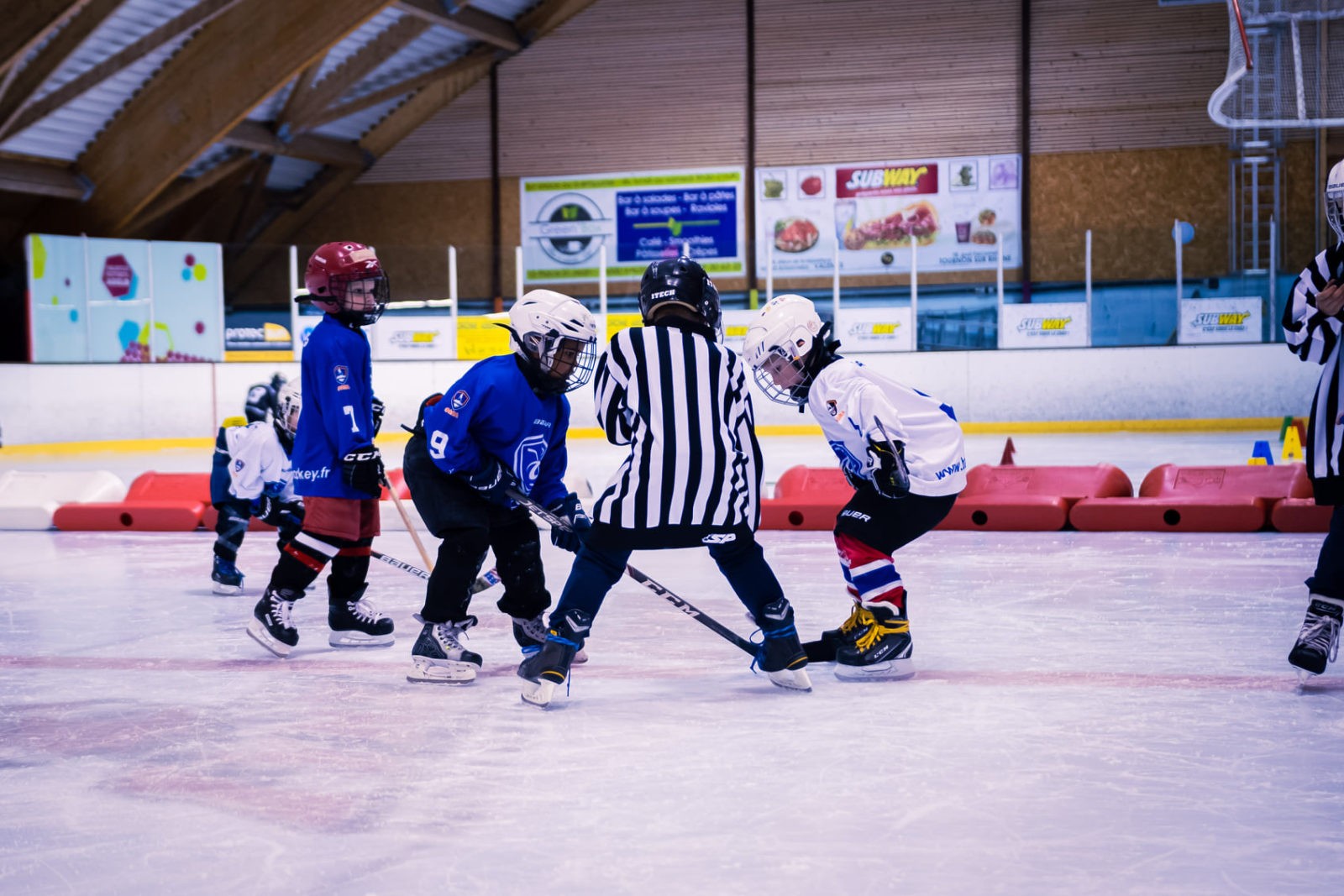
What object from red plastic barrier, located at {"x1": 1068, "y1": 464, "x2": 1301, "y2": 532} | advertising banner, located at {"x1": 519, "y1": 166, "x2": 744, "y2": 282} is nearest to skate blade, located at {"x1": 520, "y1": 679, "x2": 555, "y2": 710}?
red plastic barrier, located at {"x1": 1068, "y1": 464, "x2": 1301, "y2": 532}

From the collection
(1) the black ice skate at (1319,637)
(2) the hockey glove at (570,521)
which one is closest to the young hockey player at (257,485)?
(2) the hockey glove at (570,521)

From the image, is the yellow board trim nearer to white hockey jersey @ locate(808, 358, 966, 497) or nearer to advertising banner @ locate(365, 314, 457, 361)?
advertising banner @ locate(365, 314, 457, 361)

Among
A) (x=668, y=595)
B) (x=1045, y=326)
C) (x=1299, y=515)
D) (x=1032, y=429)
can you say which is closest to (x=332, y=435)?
(x=668, y=595)

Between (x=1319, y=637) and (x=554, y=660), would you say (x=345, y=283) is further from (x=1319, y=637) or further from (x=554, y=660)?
(x=1319, y=637)

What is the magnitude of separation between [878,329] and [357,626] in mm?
11148

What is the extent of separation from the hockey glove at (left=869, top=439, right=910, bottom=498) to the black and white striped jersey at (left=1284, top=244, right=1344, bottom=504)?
36.2 inches

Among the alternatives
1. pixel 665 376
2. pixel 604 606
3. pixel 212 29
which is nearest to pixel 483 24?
pixel 212 29

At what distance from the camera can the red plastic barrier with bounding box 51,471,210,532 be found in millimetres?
7227

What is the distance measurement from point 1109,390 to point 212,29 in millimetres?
10888

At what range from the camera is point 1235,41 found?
1463 cm

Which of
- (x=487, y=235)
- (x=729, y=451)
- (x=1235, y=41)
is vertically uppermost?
(x=1235, y=41)

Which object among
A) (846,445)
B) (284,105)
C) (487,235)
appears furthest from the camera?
(487,235)

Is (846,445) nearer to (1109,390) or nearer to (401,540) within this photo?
(401,540)

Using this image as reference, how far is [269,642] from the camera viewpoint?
152 inches
